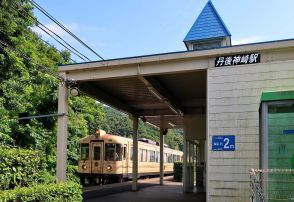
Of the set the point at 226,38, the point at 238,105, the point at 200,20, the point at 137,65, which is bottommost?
the point at 238,105

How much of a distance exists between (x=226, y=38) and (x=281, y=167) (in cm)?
682

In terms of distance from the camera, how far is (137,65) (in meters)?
10.8

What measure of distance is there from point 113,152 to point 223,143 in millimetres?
13198

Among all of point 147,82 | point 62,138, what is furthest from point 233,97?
point 62,138

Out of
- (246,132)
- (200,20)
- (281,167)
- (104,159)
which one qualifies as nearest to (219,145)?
(246,132)

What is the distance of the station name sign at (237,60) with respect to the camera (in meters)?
9.50

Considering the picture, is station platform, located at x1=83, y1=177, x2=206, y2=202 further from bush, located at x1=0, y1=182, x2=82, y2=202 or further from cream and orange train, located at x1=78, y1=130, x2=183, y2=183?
bush, located at x1=0, y1=182, x2=82, y2=202

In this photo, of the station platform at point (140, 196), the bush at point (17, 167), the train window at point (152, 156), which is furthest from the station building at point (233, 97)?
the train window at point (152, 156)

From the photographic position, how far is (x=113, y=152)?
72.8ft

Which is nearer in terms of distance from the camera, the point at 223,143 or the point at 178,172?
the point at 223,143

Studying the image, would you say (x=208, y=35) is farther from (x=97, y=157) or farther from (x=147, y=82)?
(x=97, y=157)

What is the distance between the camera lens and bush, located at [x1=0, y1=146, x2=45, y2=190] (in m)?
7.58

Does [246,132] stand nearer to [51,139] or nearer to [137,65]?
[137,65]

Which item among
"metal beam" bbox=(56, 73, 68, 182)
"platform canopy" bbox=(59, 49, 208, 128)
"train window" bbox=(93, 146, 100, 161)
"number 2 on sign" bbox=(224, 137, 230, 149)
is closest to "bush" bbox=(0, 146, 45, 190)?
"metal beam" bbox=(56, 73, 68, 182)
